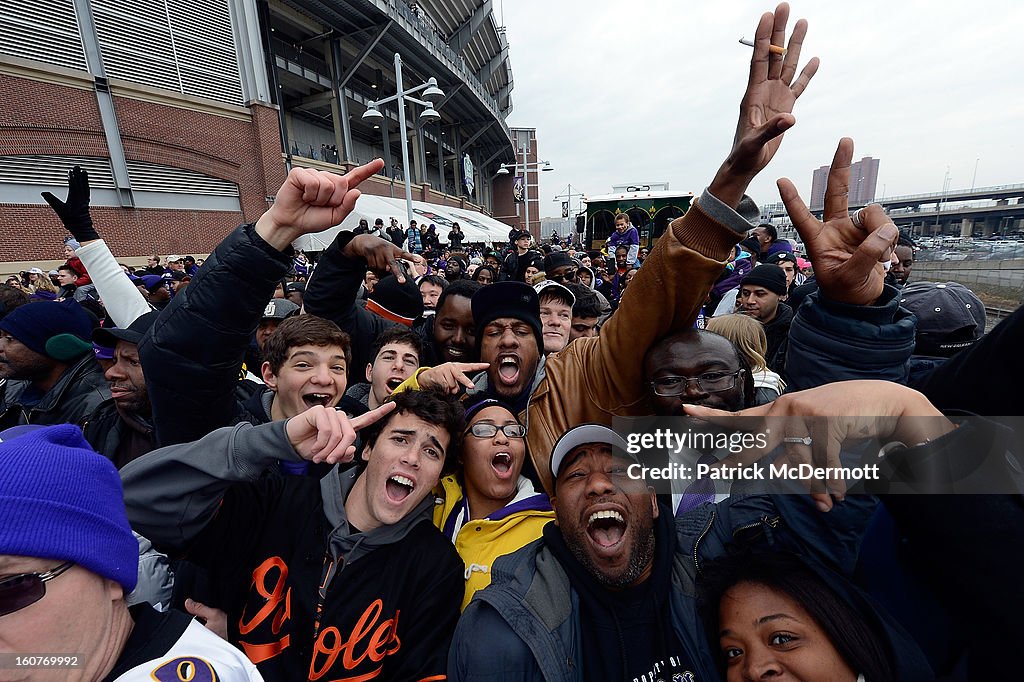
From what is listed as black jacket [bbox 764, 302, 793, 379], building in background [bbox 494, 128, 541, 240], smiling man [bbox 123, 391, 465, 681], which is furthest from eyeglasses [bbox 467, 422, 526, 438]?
building in background [bbox 494, 128, 541, 240]

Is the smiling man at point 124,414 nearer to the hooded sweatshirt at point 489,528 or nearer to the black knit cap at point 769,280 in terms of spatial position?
the hooded sweatshirt at point 489,528

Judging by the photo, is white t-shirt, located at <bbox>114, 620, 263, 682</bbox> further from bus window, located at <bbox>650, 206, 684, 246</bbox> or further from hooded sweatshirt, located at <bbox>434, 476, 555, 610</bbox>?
bus window, located at <bbox>650, 206, 684, 246</bbox>

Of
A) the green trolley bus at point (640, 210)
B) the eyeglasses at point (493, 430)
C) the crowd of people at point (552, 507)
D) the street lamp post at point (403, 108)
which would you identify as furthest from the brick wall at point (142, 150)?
the eyeglasses at point (493, 430)

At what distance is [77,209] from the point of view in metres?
3.33

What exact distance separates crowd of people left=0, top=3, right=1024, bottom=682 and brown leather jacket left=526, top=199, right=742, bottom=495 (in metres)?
0.01

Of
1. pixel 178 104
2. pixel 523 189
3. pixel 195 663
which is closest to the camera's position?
pixel 195 663

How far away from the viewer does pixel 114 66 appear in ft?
46.3

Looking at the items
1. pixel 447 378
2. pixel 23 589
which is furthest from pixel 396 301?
pixel 23 589

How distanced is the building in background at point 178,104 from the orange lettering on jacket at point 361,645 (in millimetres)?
4428

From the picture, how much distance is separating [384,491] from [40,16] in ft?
67.1

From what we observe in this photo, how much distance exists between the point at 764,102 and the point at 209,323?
2.18m

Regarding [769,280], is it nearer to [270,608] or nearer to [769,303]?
[769,303]

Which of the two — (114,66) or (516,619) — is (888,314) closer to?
(516,619)

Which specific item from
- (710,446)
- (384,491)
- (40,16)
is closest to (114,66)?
(40,16)
